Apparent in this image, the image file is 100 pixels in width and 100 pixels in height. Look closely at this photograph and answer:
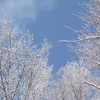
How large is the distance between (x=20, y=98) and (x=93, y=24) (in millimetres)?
4771

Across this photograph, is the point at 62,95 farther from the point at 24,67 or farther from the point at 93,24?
the point at 93,24

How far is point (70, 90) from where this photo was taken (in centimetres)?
1438

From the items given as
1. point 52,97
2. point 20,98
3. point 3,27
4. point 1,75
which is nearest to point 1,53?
point 1,75

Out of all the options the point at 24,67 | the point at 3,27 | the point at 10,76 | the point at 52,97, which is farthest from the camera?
the point at 52,97

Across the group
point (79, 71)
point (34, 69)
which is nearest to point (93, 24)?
point (34, 69)

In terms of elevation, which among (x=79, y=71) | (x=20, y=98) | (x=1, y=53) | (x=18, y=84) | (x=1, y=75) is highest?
(x=79, y=71)

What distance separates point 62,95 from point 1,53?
8.85 meters

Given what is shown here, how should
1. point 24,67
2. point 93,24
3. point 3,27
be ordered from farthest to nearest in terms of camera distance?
point 3,27
point 24,67
point 93,24

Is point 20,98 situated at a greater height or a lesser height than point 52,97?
lesser

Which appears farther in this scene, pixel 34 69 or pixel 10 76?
pixel 34 69

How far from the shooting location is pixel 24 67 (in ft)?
25.3

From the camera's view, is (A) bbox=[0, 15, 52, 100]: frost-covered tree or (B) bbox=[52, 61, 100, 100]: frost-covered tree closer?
(A) bbox=[0, 15, 52, 100]: frost-covered tree

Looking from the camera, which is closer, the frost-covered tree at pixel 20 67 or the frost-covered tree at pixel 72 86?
the frost-covered tree at pixel 20 67

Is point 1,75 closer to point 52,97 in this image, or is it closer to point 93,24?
point 93,24
